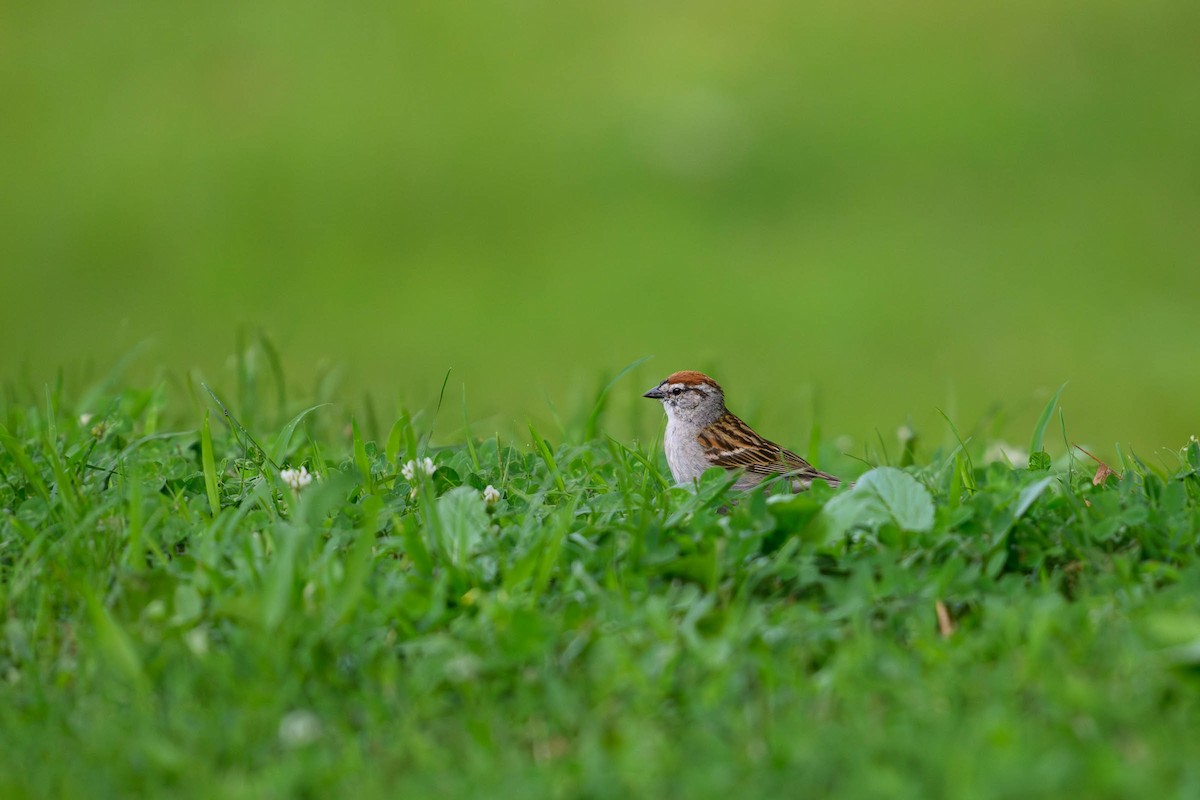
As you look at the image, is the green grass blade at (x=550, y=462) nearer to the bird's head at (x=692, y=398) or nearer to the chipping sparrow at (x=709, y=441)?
the chipping sparrow at (x=709, y=441)

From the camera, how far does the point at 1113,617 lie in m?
3.15

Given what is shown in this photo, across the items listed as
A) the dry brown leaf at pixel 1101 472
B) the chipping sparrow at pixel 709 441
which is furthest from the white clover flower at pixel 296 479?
the dry brown leaf at pixel 1101 472

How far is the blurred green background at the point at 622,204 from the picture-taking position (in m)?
10.1

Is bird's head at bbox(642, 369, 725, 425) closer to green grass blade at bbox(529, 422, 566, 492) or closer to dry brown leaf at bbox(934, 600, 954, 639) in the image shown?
green grass blade at bbox(529, 422, 566, 492)

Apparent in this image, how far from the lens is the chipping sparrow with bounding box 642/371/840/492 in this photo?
5.29 metres

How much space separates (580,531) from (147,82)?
36.1ft

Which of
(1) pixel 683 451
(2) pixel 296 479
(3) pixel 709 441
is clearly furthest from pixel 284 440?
(3) pixel 709 441

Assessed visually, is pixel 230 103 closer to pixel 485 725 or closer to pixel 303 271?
pixel 303 271

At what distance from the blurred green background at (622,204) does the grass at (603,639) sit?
482 cm

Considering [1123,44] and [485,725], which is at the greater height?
[1123,44]

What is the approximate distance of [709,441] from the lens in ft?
17.7

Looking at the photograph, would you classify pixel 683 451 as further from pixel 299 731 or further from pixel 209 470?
pixel 299 731

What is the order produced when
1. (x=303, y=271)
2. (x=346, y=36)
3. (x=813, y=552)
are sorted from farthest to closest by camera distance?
1. (x=346, y=36)
2. (x=303, y=271)
3. (x=813, y=552)

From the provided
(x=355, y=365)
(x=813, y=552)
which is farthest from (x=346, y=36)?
(x=813, y=552)
